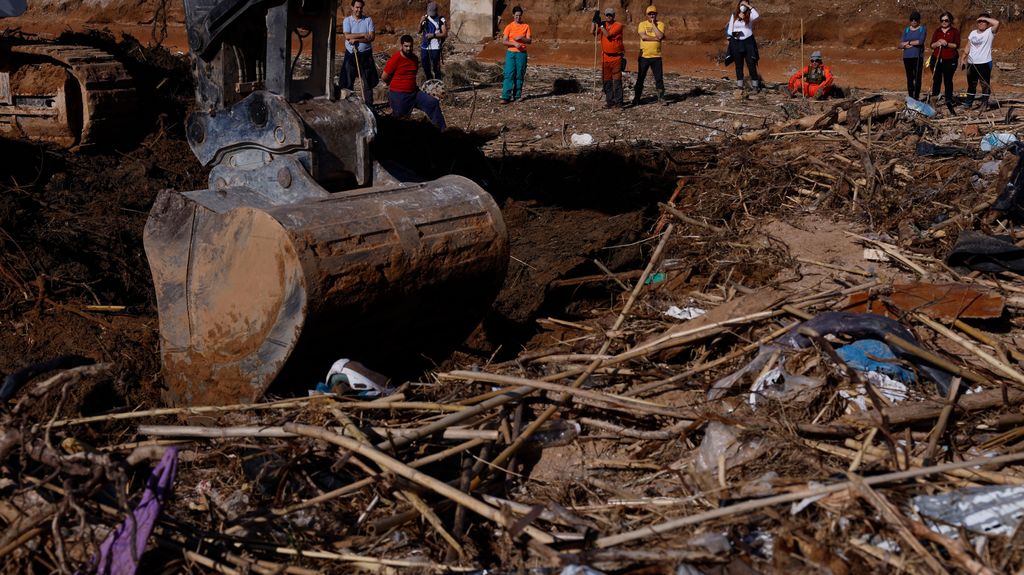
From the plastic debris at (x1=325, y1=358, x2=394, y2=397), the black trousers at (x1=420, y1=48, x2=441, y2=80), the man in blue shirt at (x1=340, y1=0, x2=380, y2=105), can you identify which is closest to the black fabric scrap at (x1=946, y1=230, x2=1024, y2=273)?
the plastic debris at (x1=325, y1=358, x2=394, y2=397)

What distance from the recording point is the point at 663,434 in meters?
4.12

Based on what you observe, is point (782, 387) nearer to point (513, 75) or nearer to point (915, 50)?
point (513, 75)

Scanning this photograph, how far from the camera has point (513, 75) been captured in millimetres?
14133

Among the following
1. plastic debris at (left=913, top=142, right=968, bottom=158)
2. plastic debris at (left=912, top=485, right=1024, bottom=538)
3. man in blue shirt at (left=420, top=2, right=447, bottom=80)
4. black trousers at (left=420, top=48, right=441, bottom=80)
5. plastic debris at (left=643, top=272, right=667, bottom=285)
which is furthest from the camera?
black trousers at (left=420, top=48, right=441, bottom=80)

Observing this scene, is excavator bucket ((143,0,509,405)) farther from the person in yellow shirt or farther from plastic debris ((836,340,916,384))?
the person in yellow shirt

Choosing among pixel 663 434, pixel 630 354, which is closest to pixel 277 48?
pixel 630 354

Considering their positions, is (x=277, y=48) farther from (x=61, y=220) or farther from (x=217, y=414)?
(x=61, y=220)

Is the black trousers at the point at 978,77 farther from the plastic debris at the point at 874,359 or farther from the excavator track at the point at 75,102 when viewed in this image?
the excavator track at the point at 75,102

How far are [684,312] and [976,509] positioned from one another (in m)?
2.38

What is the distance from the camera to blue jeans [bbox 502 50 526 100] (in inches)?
554

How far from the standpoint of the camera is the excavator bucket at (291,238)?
438 centimetres

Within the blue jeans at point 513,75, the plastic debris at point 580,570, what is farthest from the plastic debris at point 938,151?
the blue jeans at point 513,75

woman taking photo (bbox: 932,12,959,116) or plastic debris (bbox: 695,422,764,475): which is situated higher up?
woman taking photo (bbox: 932,12,959,116)

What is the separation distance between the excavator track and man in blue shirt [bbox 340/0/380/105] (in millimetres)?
4954
